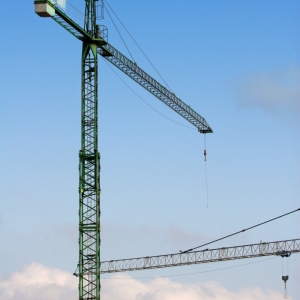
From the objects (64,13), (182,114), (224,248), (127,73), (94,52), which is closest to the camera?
(64,13)

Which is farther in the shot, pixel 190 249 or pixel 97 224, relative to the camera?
pixel 190 249

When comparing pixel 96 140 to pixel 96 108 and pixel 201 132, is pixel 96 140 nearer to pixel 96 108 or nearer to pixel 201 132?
pixel 96 108

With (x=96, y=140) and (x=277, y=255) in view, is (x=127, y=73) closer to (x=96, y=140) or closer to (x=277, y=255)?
(x=96, y=140)

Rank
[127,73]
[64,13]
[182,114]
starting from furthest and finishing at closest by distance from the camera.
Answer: [182,114], [127,73], [64,13]

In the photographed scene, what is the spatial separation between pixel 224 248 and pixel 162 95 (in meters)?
27.6

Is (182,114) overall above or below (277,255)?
above

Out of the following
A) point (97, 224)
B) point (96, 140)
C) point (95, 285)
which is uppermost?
point (96, 140)

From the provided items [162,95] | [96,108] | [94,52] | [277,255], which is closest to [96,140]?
[96,108]

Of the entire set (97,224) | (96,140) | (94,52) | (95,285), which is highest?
(94,52)

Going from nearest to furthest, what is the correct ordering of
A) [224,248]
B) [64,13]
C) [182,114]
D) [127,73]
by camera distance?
[64,13] < [127,73] < [224,248] < [182,114]

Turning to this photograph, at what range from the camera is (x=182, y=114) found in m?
152

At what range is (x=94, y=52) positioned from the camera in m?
118

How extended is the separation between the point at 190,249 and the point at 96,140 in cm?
3500

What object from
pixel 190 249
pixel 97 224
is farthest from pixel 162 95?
pixel 97 224
